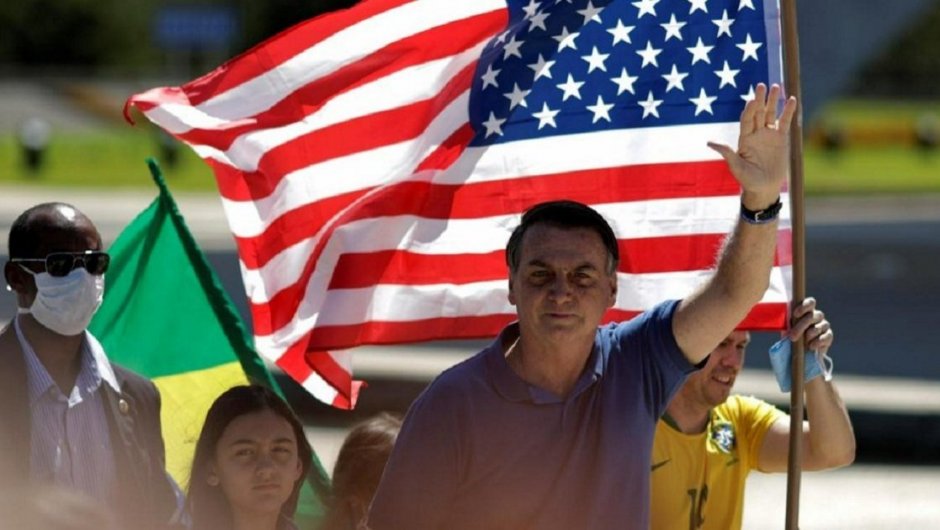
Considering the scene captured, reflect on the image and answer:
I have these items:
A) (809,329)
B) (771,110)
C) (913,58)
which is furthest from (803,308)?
(913,58)

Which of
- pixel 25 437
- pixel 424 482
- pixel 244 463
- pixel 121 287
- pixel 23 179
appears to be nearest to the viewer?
pixel 424 482

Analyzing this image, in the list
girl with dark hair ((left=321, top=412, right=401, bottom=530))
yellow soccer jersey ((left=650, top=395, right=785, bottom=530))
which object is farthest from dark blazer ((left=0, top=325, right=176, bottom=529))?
yellow soccer jersey ((left=650, top=395, right=785, bottom=530))

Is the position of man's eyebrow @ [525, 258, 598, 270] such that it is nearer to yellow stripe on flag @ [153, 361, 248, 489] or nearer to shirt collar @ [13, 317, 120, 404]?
shirt collar @ [13, 317, 120, 404]

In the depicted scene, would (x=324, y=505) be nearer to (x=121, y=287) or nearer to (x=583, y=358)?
(x=121, y=287)

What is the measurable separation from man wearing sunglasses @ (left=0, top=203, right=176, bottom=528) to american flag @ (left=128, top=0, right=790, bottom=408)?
2.75ft

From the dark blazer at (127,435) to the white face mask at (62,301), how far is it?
3.4 inches

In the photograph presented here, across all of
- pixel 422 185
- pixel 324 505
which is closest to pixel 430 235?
pixel 422 185

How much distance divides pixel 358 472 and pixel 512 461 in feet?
4.17

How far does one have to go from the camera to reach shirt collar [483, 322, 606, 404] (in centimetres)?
393

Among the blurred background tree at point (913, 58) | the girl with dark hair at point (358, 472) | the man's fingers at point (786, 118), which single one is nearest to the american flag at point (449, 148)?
the girl with dark hair at point (358, 472)

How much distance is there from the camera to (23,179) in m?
41.6

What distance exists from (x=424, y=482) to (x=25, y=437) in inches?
41.1

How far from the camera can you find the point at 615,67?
5.37 metres

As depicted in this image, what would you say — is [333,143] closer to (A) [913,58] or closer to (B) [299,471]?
(B) [299,471]
